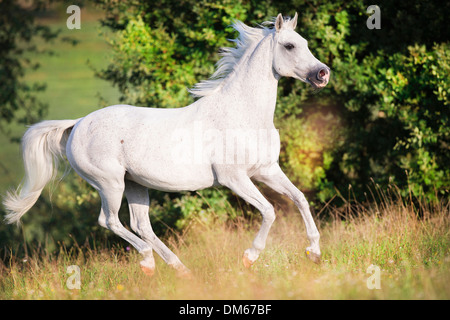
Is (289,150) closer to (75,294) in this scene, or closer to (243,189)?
(243,189)

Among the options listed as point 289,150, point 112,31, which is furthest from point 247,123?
point 112,31

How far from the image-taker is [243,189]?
4441mm

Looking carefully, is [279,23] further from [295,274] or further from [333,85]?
[333,85]

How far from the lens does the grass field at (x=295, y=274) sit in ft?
12.9

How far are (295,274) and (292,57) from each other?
1748 mm

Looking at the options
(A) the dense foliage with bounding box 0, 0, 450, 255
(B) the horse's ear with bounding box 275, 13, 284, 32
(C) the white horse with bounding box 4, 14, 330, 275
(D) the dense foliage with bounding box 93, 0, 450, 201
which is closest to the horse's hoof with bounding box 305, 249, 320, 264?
(C) the white horse with bounding box 4, 14, 330, 275

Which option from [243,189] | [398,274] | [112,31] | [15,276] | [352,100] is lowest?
[15,276]

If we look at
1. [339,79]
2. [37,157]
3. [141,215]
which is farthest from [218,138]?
[339,79]

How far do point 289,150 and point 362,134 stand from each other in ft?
3.54

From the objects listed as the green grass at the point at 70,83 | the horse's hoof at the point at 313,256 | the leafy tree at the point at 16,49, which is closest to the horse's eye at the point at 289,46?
the horse's hoof at the point at 313,256

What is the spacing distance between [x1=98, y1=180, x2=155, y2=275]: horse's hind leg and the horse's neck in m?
1.26

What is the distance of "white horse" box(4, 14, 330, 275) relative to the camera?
443 centimetres

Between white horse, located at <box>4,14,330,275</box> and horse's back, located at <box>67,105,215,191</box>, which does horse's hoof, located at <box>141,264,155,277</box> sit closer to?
white horse, located at <box>4,14,330,275</box>

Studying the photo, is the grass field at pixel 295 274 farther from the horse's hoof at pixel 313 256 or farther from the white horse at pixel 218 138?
the white horse at pixel 218 138
